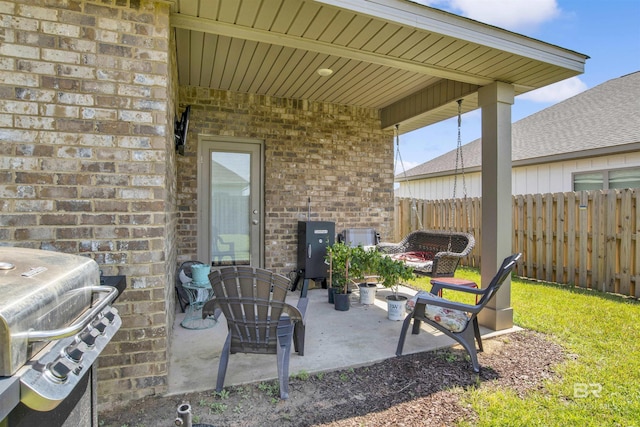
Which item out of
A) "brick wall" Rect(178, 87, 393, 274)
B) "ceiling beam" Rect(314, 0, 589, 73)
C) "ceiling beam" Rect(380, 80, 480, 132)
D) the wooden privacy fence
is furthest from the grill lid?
the wooden privacy fence

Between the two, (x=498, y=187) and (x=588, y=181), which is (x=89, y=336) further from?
(x=588, y=181)

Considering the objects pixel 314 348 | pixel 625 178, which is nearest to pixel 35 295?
pixel 314 348

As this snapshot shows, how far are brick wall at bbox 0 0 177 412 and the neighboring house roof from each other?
8.58 metres

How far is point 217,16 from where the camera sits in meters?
2.65

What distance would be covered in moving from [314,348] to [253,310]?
1026 mm

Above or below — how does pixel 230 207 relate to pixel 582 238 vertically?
above

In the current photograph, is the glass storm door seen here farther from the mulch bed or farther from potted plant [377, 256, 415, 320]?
the mulch bed

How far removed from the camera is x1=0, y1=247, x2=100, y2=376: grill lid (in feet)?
2.81

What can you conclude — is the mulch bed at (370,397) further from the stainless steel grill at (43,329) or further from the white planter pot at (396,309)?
the stainless steel grill at (43,329)

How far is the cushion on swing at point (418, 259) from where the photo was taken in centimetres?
474

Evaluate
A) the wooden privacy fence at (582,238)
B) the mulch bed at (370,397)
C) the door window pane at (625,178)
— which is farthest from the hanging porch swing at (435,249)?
the door window pane at (625,178)

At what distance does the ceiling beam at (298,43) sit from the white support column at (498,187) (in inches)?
10.5

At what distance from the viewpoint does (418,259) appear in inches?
208

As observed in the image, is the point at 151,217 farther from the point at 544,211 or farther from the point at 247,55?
the point at 544,211
